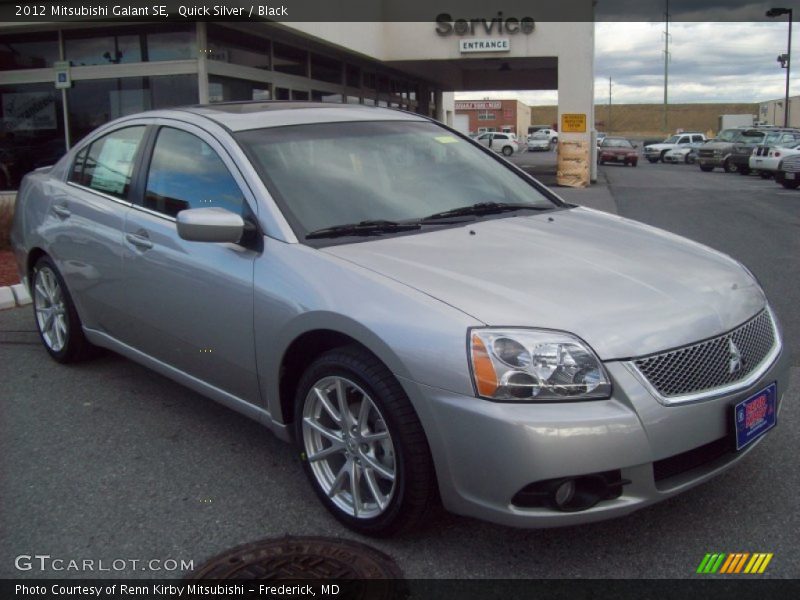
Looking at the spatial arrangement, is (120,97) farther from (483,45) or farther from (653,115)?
(653,115)

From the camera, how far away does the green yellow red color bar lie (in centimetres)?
283

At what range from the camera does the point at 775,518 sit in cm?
316

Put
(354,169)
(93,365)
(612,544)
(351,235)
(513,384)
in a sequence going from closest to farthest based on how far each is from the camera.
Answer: (513,384) < (612,544) < (351,235) < (354,169) < (93,365)

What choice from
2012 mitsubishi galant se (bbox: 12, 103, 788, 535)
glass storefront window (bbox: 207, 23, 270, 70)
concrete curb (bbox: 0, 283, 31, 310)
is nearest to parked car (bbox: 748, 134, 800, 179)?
glass storefront window (bbox: 207, 23, 270, 70)

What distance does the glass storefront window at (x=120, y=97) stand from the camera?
1330cm

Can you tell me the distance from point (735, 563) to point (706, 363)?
2.32ft

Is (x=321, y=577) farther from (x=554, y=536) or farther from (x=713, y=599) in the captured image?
(x=713, y=599)

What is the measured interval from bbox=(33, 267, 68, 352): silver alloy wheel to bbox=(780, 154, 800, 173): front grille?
2075 cm

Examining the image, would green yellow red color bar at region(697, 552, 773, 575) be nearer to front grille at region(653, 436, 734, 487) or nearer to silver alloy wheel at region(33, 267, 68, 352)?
front grille at region(653, 436, 734, 487)

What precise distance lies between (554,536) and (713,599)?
2.03 ft

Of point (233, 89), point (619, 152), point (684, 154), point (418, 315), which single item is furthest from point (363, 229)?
point (684, 154)

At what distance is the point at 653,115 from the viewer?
142 metres

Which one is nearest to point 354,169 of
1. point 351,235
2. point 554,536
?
point 351,235

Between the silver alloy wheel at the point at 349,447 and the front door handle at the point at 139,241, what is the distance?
137cm
